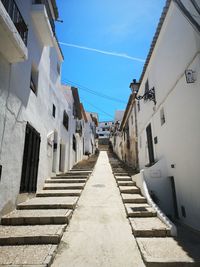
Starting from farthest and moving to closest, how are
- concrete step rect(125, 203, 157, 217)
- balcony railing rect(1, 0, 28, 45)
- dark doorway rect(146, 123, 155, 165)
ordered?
dark doorway rect(146, 123, 155, 165) → concrete step rect(125, 203, 157, 217) → balcony railing rect(1, 0, 28, 45)

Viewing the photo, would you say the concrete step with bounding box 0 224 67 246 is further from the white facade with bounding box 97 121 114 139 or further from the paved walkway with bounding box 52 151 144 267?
the white facade with bounding box 97 121 114 139

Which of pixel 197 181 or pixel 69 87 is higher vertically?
pixel 69 87

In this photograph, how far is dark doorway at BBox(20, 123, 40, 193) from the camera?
19.8 feet

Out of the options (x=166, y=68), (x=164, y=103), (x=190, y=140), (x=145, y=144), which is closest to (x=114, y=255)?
(x=190, y=140)

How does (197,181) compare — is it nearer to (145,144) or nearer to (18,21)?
(145,144)

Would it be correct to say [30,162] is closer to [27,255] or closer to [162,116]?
[27,255]

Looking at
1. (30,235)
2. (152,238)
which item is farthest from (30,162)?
(152,238)

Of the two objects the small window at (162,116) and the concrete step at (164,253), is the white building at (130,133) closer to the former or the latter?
the small window at (162,116)

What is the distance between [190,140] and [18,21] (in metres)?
5.80

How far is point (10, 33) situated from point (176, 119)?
5130mm

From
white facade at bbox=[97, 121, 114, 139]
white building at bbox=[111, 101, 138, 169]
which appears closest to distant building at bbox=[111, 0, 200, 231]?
white building at bbox=[111, 101, 138, 169]

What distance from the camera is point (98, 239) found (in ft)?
13.1

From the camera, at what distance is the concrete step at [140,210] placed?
5.17 meters

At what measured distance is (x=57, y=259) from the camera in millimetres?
3260
